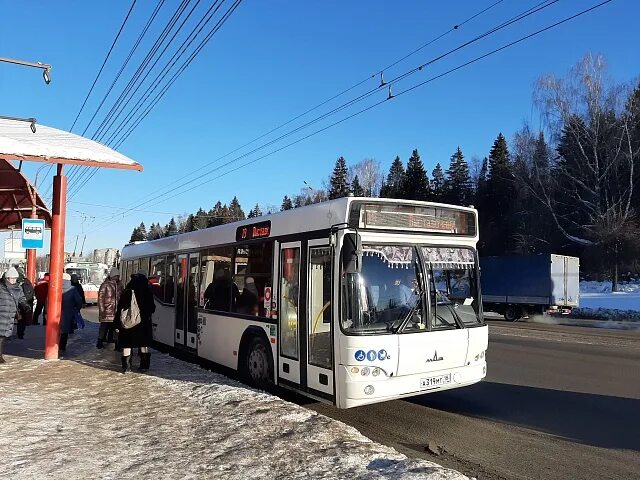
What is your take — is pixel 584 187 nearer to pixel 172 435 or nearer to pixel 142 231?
pixel 172 435

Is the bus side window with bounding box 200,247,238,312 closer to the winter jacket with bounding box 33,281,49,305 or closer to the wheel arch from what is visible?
the wheel arch

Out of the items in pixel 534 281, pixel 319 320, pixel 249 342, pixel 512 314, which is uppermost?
pixel 534 281

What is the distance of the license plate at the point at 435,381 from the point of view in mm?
6934

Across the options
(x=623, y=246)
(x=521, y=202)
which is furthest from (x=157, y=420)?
(x=521, y=202)

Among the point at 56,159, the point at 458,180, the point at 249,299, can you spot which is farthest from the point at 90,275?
the point at 458,180

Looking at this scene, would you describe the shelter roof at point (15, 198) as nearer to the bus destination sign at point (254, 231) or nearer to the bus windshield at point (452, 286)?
the bus destination sign at point (254, 231)

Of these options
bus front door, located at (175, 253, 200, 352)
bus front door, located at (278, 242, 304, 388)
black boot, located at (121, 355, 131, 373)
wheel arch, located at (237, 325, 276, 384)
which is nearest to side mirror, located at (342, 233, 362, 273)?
bus front door, located at (278, 242, 304, 388)

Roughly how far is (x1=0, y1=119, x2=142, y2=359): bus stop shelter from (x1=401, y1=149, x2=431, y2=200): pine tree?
60274 mm

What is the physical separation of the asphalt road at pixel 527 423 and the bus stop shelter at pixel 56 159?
565cm

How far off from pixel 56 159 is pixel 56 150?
218mm

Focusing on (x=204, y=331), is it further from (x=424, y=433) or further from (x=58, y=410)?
(x=424, y=433)

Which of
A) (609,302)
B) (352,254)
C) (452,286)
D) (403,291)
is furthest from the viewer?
(609,302)

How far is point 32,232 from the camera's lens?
11.8 metres

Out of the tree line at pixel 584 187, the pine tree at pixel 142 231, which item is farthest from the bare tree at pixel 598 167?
the pine tree at pixel 142 231
